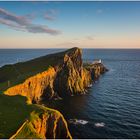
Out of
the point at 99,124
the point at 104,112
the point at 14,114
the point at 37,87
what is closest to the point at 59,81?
the point at 37,87

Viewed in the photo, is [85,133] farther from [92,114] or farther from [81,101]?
[81,101]

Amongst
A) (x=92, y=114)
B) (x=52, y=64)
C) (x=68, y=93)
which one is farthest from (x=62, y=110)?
(x=52, y=64)

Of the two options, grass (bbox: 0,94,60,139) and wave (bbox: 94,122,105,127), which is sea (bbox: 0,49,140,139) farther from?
grass (bbox: 0,94,60,139)

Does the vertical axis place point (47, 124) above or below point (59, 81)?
above

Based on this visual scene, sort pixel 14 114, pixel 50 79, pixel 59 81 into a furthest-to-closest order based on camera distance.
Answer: pixel 59 81
pixel 50 79
pixel 14 114

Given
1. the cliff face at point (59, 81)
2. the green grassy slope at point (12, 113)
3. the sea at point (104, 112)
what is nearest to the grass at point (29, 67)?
the cliff face at point (59, 81)

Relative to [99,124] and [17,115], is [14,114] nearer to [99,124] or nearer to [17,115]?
[17,115]
